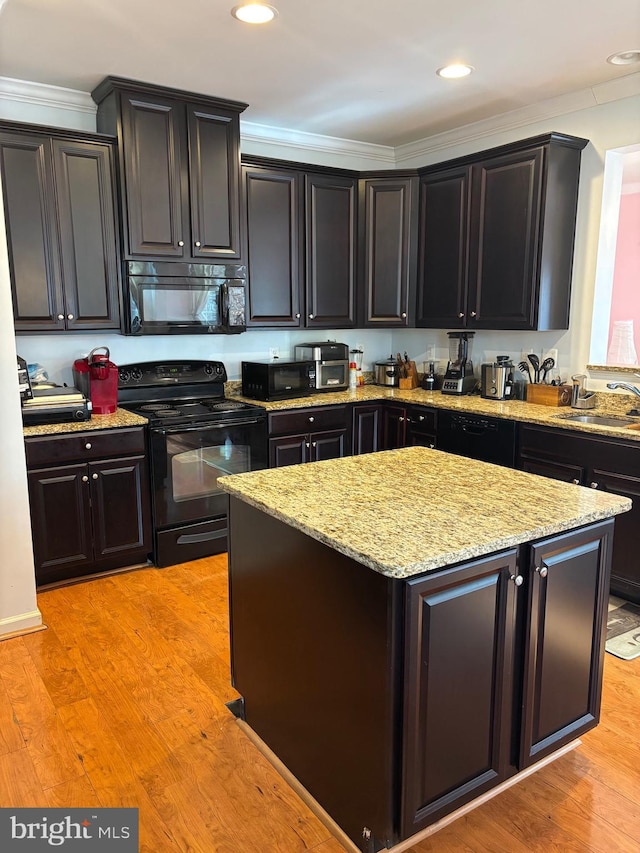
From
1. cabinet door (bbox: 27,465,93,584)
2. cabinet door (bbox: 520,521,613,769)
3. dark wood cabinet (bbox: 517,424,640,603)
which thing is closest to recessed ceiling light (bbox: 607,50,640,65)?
dark wood cabinet (bbox: 517,424,640,603)

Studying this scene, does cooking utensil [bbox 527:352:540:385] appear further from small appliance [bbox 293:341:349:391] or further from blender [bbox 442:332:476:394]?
small appliance [bbox 293:341:349:391]

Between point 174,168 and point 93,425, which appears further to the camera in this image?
point 174,168

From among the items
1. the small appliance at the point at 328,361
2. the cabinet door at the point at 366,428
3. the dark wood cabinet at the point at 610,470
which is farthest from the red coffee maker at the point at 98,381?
the dark wood cabinet at the point at 610,470

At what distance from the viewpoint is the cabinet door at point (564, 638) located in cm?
174

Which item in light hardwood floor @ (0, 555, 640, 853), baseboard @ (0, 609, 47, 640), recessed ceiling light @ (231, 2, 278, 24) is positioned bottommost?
light hardwood floor @ (0, 555, 640, 853)

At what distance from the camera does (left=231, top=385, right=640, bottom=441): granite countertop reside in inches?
127

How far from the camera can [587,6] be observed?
8.37 ft

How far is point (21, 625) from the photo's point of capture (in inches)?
113

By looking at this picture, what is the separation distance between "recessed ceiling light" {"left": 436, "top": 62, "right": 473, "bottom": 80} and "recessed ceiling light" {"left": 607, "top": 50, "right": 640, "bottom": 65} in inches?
27.3

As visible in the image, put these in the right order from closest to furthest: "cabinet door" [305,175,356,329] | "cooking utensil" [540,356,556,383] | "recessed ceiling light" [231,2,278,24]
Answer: "recessed ceiling light" [231,2,278,24], "cooking utensil" [540,356,556,383], "cabinet door" [305,175,356,329]

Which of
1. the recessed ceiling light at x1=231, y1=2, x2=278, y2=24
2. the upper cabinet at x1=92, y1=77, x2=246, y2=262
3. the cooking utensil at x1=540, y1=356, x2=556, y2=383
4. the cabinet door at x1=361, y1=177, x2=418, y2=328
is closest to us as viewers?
the recessed ceiling light at x1=231, y1=2, x2=278, y2=24

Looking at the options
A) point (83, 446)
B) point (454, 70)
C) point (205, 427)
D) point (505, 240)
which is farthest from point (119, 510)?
point (454, 70)

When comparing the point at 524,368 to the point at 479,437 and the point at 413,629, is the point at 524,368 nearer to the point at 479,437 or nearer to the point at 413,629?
the point at 479,437

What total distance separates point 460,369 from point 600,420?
1.10 meters
